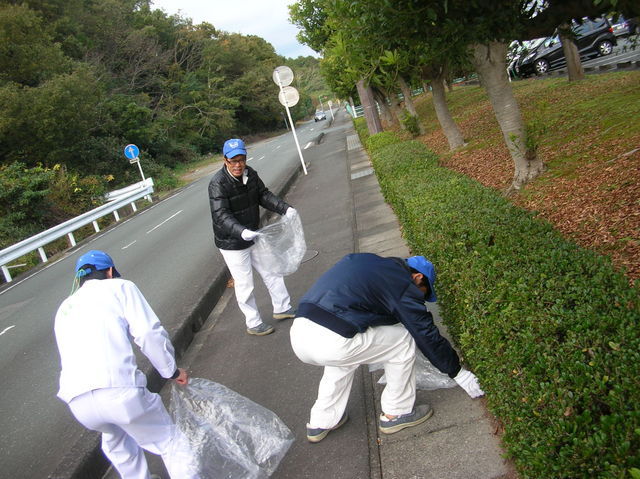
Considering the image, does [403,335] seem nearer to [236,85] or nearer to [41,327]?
[41,327]

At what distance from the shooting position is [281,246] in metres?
5.89

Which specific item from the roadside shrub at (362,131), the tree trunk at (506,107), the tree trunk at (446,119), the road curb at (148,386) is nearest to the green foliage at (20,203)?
the roadside shrub at (362,131)

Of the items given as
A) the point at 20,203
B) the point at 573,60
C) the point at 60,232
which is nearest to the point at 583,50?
the point at 573,60

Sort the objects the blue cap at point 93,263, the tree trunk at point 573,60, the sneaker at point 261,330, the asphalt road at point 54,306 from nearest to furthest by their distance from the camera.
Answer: the blue cap at point 93,263
the asphalt road at point 54,306
the sneaker at point 261,330
the tree trunk at point 573,60

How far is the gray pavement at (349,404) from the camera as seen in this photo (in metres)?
3.17

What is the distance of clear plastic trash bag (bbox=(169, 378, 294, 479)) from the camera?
3.41 m

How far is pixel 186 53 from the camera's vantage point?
5397 centimetres

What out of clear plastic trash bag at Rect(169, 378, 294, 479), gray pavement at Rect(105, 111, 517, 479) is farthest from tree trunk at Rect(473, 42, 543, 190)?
clear plastic trash bag at Rect(169, 378, 294, 479)

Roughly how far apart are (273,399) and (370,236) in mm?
4485

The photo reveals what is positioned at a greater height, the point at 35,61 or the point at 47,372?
the point at 35,61

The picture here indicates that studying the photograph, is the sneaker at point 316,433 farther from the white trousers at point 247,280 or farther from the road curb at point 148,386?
the white trousers at point 247,280

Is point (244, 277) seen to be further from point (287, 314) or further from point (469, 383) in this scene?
point (469, 383)

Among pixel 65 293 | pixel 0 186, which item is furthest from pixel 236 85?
pixel 65 293

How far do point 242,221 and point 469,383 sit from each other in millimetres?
3166
